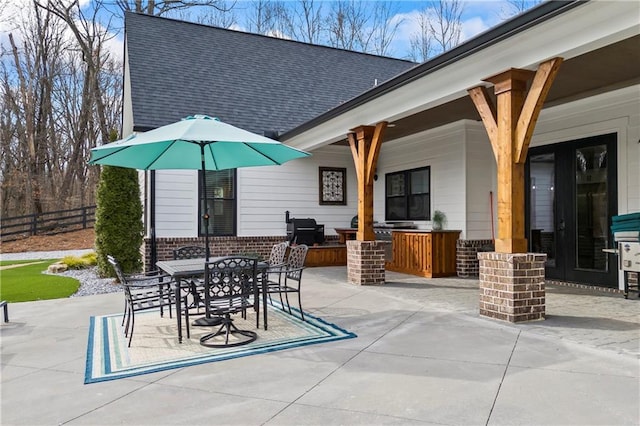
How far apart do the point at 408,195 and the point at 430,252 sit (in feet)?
6.35

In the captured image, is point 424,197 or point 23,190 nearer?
point 424,197

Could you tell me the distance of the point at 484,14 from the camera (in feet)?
54.3

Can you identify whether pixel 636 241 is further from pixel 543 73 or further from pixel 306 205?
pixel 306 205

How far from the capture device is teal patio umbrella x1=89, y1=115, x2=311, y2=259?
414cm

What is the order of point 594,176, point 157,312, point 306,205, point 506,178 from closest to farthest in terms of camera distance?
1. point 506,178
2. point 157,312
3. point 594,176
4. point 306,205

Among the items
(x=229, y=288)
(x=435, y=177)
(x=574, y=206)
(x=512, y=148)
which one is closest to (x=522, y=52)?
(x=512, y=148)

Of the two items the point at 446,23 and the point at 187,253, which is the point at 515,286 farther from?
the point at 446,23

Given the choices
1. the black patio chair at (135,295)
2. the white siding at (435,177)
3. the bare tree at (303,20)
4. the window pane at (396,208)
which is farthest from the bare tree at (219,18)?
the black patio chair at (135,295)

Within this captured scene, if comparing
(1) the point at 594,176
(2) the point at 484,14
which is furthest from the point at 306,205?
(2) the point at 484,14

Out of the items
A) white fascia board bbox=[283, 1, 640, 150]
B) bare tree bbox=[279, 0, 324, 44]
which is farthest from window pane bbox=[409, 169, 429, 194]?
bare tree bbox=[279, 0, 324, 44]

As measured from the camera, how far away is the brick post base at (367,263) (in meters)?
7.41

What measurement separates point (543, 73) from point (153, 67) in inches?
375

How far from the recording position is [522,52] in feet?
14.6

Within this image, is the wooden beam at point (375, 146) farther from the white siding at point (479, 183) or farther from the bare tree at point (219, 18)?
the bare tree at point (219, 18)
